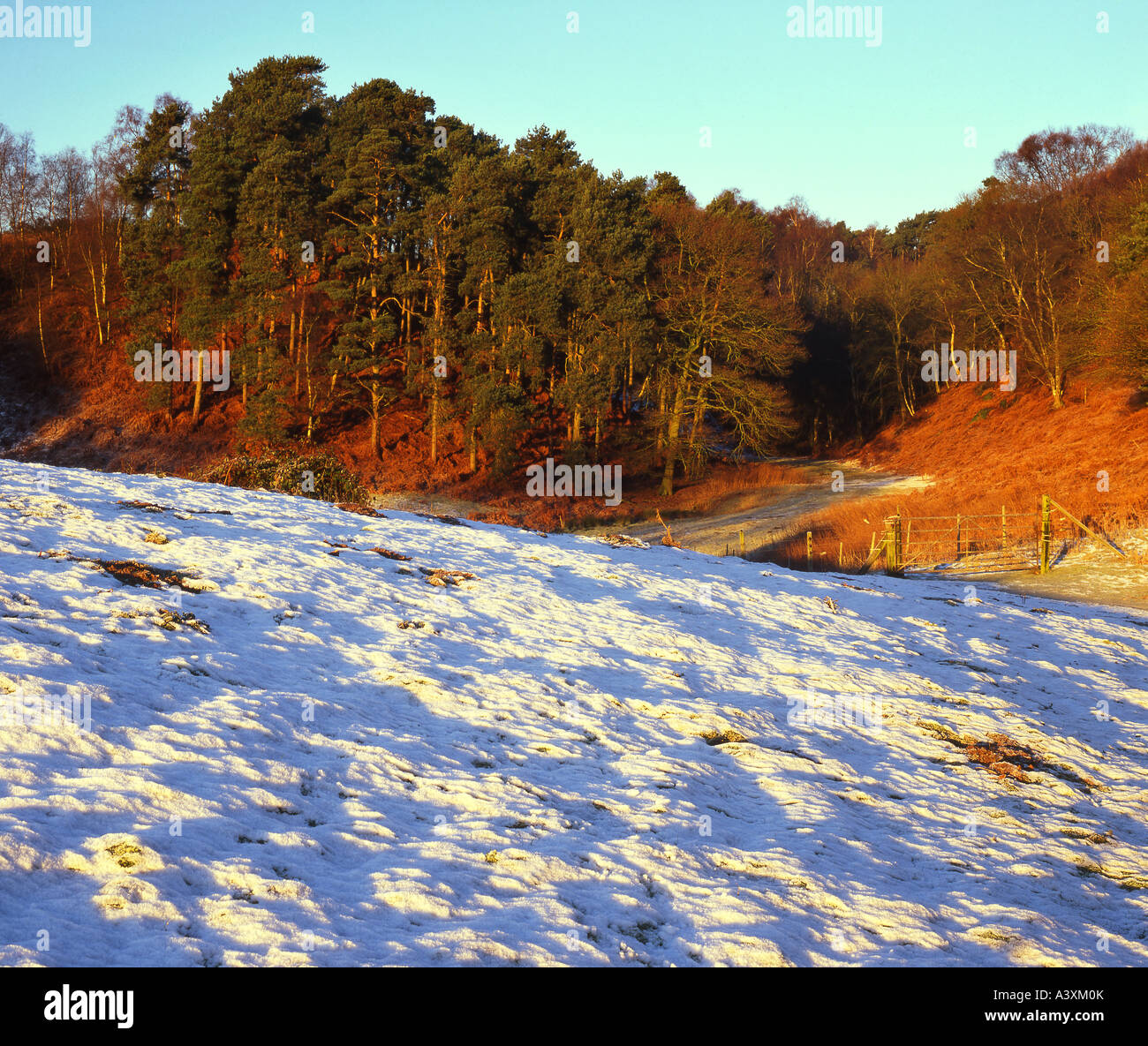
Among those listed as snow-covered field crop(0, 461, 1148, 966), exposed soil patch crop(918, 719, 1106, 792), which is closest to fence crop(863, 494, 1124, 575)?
snow-covered field crop(0, 461, 1148, 966)

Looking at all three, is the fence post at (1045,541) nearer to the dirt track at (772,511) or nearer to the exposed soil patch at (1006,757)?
the dirt track at (772,511)

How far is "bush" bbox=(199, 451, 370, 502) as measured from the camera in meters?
17.9

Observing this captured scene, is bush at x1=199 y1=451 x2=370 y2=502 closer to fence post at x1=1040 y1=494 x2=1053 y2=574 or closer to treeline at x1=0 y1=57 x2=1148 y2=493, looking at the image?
fence post at x1=1040 y1=494 x2=1053 y2=574

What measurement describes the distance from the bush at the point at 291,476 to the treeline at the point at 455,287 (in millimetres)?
23432

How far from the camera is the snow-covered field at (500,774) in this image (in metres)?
4.25

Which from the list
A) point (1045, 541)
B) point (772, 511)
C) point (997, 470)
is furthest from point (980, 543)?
point (997, 470)

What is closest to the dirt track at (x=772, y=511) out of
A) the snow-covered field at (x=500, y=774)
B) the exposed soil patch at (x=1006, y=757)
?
the snow-covered field at (x=500, y=774)

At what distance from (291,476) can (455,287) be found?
3050cm

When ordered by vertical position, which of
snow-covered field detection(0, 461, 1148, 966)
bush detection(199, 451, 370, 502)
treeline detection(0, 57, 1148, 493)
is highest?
treeline detection(0, 57, 1148, 493)

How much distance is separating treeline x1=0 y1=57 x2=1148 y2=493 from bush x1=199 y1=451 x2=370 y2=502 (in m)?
23.4

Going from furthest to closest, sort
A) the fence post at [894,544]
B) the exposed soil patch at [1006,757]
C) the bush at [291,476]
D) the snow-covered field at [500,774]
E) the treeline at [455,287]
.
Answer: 1. the treeline at [455,287]
2. the fence post at [894,544]
3. the bush at [291,476]
4. the exposed soil patch at [1006,757]
5. the snow-covered field at [500,774]
